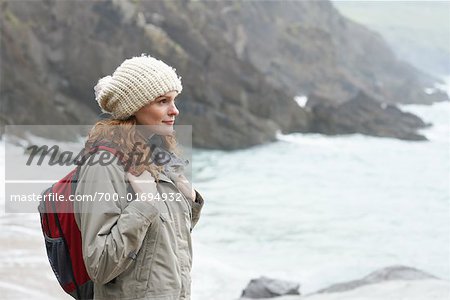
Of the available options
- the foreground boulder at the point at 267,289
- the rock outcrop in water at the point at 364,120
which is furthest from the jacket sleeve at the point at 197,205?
the rock outcrop in water at the point at 364,120

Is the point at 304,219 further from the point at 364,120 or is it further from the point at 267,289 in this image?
the point at 364,120

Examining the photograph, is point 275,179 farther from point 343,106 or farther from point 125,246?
point 125,246

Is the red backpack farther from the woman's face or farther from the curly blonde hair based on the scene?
the woman's face

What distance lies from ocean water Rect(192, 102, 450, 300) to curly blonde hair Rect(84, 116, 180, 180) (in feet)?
15.4

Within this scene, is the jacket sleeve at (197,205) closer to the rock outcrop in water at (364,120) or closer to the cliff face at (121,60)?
the cliff face at (121,60)

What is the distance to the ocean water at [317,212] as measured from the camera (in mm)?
9461

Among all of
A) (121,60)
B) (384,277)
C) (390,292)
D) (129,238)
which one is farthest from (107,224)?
(121,60)

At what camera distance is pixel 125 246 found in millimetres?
2084

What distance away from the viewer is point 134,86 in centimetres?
232

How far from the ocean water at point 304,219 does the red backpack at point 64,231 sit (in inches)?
145

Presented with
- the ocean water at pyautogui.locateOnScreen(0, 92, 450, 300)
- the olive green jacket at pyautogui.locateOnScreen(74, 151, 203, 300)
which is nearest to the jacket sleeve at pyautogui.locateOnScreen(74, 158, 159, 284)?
the olive green jacket at pyautogui.locateOnScreen(74, 151, 203, 300)

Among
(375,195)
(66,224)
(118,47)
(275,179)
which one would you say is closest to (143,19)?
(118,47)

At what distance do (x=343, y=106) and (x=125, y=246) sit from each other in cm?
3078

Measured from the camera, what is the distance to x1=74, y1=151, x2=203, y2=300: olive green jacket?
2.09m
